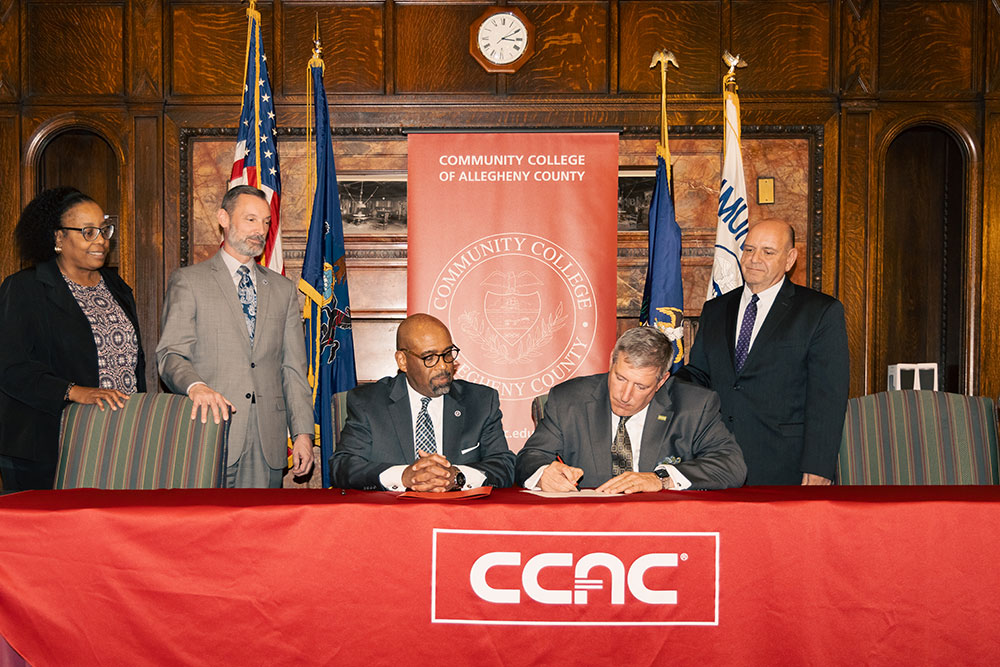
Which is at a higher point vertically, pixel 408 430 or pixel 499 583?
pixel 408 430

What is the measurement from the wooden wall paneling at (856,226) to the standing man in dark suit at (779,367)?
2007 mm

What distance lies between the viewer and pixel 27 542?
1.83 meters

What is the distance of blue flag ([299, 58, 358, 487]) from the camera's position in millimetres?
4156

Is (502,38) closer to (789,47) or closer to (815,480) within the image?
(789,47)

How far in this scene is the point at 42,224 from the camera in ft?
10.1

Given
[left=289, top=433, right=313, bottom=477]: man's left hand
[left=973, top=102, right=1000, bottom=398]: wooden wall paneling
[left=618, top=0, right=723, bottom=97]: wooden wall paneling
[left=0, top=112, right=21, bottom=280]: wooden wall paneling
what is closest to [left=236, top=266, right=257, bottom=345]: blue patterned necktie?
[left=289, top=433, right=313, bottom=477]: man's left hand

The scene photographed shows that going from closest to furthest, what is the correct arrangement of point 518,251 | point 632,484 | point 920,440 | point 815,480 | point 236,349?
point 632,484
point 920,440
point 815,480
point 236,349
point 518,251

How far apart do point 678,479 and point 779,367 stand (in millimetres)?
972

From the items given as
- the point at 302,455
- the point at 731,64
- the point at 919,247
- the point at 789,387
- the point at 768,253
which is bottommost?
the point at 302,455

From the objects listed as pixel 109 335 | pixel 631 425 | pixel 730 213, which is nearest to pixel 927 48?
pixel 730 213

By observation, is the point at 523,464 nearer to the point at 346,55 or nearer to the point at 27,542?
the point at 27,542

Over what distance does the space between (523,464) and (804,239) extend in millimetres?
3178

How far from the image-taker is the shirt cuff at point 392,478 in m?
2.26

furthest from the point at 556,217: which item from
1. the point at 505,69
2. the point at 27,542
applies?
the point at 27,542
